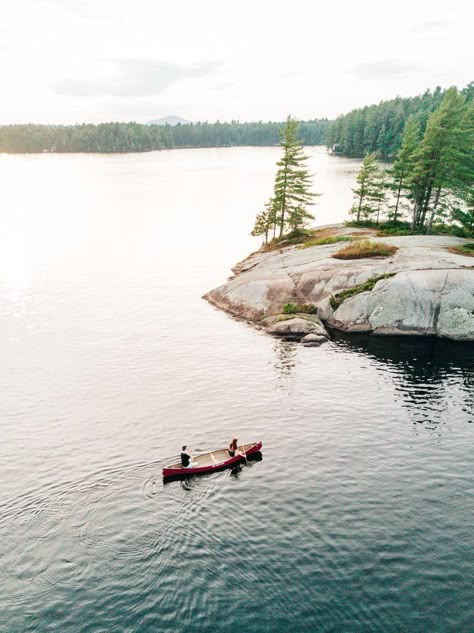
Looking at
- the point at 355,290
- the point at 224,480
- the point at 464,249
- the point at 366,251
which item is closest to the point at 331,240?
the point at 366,251

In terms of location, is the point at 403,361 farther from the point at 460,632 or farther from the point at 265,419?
the point at 460,632

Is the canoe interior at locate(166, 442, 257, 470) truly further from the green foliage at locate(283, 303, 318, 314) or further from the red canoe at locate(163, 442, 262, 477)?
the green foliage at locate(283, 303, 318, 314)

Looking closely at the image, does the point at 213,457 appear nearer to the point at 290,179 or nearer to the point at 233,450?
the point at 233,450

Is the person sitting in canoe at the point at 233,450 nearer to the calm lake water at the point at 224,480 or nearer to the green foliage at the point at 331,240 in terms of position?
the calm lake water at the point at 224,480

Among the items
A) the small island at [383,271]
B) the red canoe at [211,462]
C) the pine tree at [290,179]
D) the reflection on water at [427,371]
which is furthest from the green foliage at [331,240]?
the red canoe at [211,462]

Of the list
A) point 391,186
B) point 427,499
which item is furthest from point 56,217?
point 427,499

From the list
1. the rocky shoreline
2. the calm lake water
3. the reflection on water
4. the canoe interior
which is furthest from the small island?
the canoe interior
